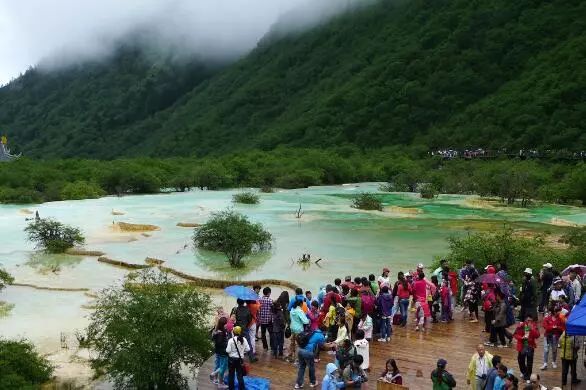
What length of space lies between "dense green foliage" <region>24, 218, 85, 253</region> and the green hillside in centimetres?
6416

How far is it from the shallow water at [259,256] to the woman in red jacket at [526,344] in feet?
44.5

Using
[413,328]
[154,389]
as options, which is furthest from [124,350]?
[413,328]

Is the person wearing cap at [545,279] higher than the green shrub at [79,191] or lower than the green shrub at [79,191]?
lower

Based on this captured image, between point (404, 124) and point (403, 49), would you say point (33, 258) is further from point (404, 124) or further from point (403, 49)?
point (403, 49)

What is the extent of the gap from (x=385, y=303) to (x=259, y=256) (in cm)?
1870

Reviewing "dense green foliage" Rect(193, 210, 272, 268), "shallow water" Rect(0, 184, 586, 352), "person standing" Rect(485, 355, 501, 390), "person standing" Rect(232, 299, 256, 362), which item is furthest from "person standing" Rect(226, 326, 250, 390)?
"dense green foliage" Rect(193, 210, 272, 268)

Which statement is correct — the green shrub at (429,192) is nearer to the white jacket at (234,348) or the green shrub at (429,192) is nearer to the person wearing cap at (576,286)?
the person wearing cap at (576,286)

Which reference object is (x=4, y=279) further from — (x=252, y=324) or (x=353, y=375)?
(x=353, y=375)

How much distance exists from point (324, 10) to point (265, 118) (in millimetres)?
56015

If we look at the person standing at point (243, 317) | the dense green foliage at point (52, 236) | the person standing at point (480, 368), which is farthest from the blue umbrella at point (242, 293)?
the dense green foliage at point (52, 236)

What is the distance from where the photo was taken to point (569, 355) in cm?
1100

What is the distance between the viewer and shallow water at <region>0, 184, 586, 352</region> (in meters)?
24.0

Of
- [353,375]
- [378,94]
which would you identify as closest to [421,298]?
[353,375]

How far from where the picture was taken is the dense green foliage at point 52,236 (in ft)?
107
